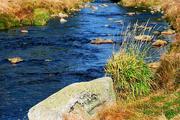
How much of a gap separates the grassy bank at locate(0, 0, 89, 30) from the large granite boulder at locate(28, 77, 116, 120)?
27.1 meters

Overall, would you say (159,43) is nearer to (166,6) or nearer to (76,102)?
(76,102)

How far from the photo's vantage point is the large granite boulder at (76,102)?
13.7 m

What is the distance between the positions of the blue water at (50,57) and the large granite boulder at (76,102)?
14.8 ft

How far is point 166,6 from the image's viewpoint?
5609cm

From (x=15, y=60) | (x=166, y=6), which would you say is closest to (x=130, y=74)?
(x=15, y=60)

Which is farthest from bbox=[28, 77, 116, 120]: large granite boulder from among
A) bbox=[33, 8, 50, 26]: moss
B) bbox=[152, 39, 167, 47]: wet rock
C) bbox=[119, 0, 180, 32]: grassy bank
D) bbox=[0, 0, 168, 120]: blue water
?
bbox=[33, 8, 50, 26]: moss

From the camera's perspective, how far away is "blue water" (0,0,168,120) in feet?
71.8

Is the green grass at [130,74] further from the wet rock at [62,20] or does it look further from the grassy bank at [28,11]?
the wet rock at [62,20]

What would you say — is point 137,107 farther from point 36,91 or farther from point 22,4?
point 22,4

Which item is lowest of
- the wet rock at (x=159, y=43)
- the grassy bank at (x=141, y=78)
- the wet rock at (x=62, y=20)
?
the wet rock at (x=62, y=20)

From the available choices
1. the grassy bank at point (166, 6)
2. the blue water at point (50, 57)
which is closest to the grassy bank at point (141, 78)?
the blue water at point (50, 57)

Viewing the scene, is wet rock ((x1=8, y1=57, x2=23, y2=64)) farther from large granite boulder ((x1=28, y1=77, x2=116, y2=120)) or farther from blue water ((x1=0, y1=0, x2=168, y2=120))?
large granite boulder ((x1=28, y1=77, x2=116, y2=120))

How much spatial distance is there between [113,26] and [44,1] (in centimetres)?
1071

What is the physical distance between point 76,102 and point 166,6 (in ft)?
144
